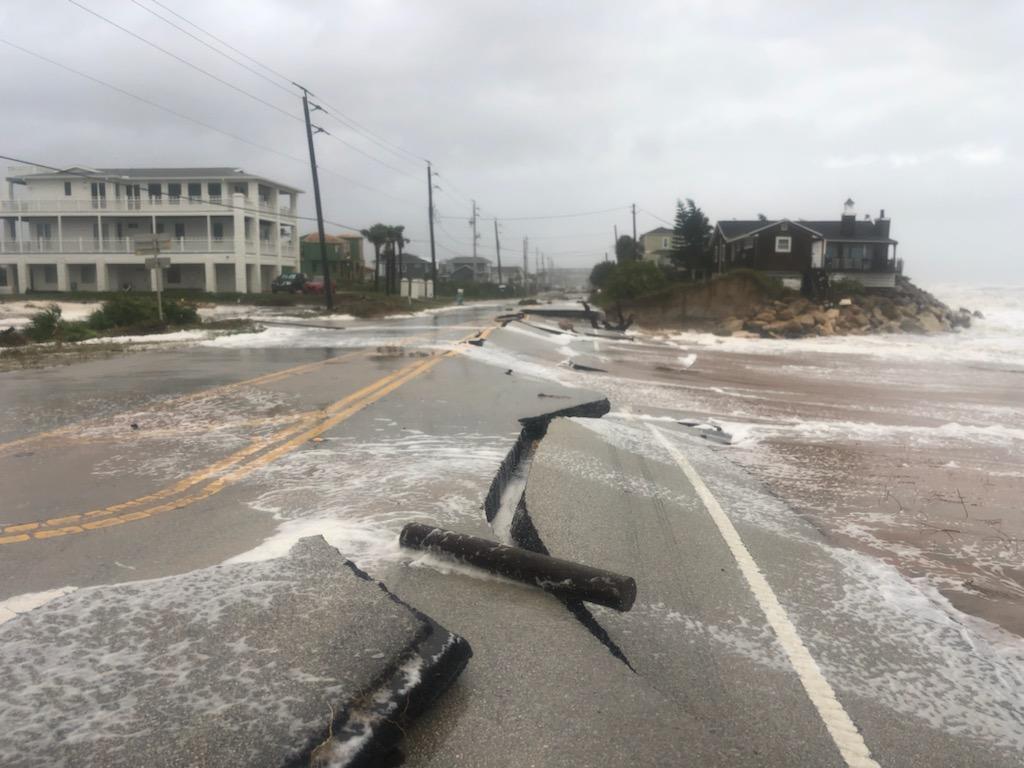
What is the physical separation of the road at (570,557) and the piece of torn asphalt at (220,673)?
0.65 ft

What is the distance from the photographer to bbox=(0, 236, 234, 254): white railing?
55812mm

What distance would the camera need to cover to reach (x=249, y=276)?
59.3 meters

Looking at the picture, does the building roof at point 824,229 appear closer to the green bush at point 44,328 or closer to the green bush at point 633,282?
the green bush at point 633,282

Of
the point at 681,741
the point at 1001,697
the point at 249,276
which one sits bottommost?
the point at 1001,697

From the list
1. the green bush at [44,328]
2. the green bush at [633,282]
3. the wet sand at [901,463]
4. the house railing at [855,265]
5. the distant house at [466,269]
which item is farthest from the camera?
the distant house at [466,269]

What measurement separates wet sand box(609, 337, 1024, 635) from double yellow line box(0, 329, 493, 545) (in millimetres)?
4340

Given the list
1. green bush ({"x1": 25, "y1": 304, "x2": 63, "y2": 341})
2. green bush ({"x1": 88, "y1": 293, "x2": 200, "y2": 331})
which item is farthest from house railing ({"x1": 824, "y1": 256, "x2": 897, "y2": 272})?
green bush ({"x1": 25, "y1": 304, "x2": 63, "y2": 341})

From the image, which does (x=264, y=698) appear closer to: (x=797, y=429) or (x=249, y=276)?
(x=797, y=429)

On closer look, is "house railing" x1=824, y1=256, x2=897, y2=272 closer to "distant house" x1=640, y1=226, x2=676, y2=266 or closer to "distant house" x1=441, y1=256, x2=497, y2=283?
"distant house" x1=640, y1=226, x2=676, y2=266

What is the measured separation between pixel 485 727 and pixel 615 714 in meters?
0.47

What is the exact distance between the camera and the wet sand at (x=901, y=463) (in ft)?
17.4

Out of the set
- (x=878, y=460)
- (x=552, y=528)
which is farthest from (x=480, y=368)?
(x=552, y=528)

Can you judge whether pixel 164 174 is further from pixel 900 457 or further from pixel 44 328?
pixel 900 457

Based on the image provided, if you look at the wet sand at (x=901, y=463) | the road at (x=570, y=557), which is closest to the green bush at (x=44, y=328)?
the road at (x=570, y=557)
